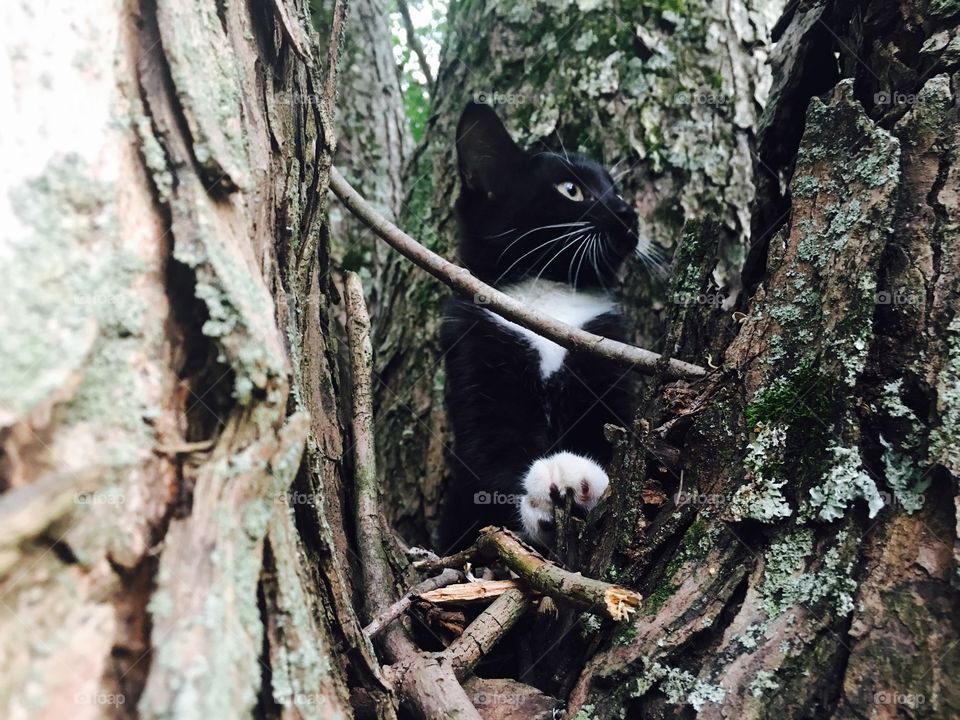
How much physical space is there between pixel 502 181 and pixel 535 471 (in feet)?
4.25

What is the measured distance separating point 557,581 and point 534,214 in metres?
1.93

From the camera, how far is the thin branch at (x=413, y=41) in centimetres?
409

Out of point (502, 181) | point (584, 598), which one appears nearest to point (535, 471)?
point (584, 598)

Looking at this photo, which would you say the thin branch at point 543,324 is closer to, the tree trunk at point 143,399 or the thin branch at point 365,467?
the thin branch at point 365,467

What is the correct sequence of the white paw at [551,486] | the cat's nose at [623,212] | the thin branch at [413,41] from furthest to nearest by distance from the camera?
the thin branch at [413,41] < the cat's nose at [623,212] < the white paw at [551,486]

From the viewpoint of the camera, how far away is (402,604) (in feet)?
5.39

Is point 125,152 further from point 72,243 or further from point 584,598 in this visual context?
point 584,598
